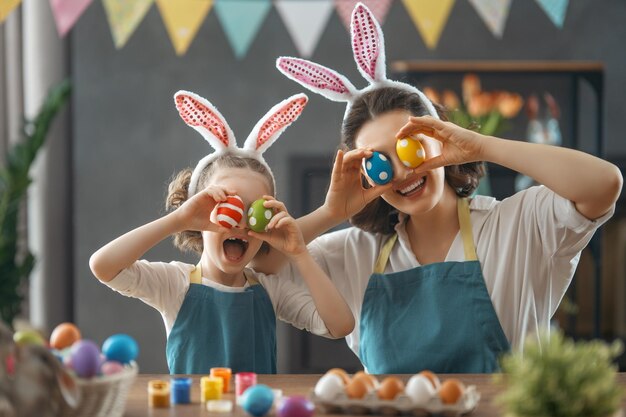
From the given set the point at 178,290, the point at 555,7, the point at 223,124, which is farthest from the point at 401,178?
the point at 555,7

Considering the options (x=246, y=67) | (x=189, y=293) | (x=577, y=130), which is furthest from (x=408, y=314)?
(x=246, y=67)

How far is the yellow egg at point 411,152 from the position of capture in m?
1.67

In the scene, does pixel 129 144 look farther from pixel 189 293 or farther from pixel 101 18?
pixel 189 293

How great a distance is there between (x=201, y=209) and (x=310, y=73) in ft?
1.22

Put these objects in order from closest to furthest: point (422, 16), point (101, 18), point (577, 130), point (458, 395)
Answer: point (458, 395)
point (422, 16)
point (577, 130)
point (101, 18)

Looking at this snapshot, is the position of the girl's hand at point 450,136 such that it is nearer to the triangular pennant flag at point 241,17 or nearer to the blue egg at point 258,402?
the blue egg at point 258,402

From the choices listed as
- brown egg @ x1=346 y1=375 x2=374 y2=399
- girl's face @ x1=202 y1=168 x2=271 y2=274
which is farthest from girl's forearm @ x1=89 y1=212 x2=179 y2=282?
brown egg @ x1=346 y1=375 x2=374 y2=399

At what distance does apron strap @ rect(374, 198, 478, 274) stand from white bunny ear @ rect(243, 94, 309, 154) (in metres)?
0.33

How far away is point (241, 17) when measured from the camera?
13.9 ft

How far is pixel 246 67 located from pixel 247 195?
9.08 feet

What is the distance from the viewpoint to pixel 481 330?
1720 millimetres

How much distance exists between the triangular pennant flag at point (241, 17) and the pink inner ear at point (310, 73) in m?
2.50

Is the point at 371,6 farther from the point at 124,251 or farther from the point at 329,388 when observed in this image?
the point at 329,388

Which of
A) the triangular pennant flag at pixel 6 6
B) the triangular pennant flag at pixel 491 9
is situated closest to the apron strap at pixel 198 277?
the triangular pennant flag at pixel 6 6
